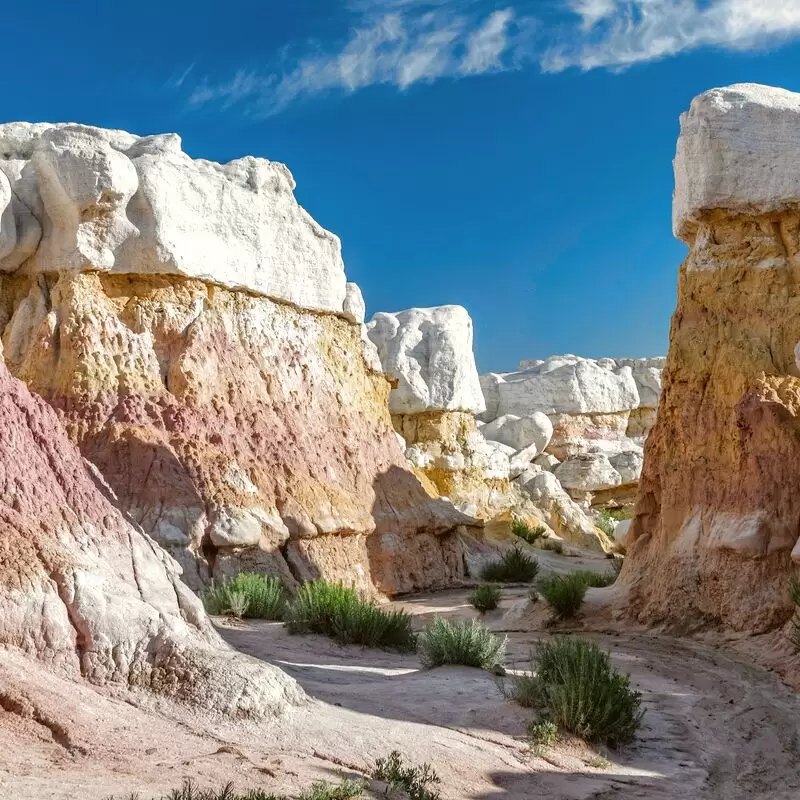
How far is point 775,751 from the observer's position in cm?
653

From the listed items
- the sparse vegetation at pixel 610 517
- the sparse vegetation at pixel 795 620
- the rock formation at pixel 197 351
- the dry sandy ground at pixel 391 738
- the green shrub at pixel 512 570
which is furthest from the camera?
the sparse vegetation at pixel 610 517

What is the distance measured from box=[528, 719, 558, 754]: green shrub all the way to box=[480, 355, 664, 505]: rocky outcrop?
83.4 feet

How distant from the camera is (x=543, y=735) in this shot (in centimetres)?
599

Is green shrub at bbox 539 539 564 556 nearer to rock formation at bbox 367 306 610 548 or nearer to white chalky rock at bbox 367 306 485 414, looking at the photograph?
rock formation at bbox 367 306 610 548

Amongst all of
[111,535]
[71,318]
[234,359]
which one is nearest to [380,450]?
[234,359]

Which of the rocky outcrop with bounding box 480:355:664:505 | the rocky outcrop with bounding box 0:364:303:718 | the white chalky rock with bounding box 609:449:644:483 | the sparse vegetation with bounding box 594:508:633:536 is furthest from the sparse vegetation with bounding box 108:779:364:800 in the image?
the white chalky rock with bounding box 609:449:644:483

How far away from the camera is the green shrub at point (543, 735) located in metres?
5.94

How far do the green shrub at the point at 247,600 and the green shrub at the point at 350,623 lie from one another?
1.31m

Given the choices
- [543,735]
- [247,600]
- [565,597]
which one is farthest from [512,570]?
[543,735]

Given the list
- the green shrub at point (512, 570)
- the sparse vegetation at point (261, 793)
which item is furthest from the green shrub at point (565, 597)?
the sparse vegetation at point (261, 793)

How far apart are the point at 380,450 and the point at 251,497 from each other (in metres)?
3.98

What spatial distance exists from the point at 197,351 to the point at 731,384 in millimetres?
7443

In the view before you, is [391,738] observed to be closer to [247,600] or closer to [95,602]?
[95,602]

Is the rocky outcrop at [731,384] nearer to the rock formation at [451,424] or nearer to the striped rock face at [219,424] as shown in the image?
the striped rock face at [219,424]
